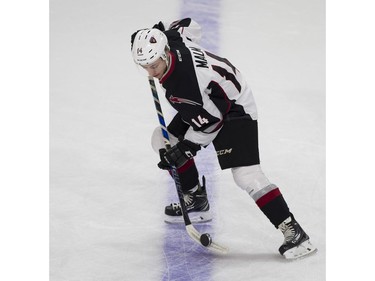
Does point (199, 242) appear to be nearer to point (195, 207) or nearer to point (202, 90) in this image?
point (195, 207)

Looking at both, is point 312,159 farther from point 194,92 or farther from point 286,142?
point 194,92

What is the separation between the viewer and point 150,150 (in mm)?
4734

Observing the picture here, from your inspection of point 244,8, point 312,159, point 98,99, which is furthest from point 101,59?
point 312,159

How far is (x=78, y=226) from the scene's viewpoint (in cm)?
408

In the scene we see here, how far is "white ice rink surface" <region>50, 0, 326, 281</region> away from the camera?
12.5 feet

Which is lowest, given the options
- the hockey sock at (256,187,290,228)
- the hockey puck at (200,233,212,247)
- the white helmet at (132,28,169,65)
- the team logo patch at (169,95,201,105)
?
the hockey puck at (200,233,212,247)

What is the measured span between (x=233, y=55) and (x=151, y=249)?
198 cm

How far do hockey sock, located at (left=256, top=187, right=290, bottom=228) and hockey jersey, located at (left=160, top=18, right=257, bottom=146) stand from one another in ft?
1.08

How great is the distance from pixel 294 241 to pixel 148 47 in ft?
3.31

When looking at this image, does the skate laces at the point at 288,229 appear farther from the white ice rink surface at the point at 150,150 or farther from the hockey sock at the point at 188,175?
the hockey sock at the point at 188,175

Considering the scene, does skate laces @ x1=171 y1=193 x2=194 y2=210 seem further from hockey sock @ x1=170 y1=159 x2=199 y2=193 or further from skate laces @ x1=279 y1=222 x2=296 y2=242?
skate laces @ x1=279 y1=222 x2=296 y2=242

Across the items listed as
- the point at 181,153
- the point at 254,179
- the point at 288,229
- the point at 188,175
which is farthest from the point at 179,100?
the point at 288,229

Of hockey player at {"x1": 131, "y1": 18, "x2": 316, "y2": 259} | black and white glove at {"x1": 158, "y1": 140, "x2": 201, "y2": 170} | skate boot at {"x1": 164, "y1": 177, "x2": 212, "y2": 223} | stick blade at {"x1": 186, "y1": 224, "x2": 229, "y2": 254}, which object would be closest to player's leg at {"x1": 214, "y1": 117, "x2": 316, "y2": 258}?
hockey player at {"x1": 131, "y1": 18, "x2": 316, "y2": 259}

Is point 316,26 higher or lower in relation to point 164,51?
lower
